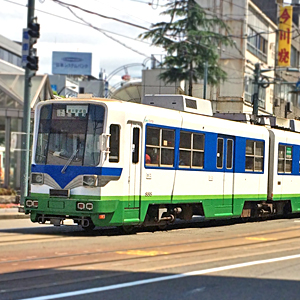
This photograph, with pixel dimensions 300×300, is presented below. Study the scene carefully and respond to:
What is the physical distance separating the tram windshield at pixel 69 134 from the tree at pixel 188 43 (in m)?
34.3

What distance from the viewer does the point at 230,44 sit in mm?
52000

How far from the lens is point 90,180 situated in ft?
46.8

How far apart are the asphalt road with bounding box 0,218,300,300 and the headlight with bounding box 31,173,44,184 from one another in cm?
111

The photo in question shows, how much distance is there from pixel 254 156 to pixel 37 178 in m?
7.15

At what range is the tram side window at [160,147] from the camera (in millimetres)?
15305

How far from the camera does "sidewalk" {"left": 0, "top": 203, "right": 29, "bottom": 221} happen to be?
Result: 2022cm

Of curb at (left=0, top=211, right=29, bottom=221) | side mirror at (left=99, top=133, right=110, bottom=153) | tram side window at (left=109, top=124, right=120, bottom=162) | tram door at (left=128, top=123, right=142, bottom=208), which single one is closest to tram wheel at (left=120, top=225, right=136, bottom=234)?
tram door at (left=128, top=123, right=142, bottom=208)

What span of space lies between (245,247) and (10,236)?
476 centimetres

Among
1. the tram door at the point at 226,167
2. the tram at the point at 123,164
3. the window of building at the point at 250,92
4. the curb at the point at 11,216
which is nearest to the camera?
the tram at the point at 123,164

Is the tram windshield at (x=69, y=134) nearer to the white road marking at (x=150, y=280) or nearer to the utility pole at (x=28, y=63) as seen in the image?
the white road marking at (x=150, y=280)

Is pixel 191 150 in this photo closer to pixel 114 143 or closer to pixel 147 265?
pixel 114 143

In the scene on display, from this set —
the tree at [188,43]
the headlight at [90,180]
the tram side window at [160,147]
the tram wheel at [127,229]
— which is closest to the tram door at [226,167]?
the tram side window at [160,147]

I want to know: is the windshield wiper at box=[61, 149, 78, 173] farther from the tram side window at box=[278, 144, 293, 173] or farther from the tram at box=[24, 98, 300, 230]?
the tram side window at box=[278, 144, 293, 173]

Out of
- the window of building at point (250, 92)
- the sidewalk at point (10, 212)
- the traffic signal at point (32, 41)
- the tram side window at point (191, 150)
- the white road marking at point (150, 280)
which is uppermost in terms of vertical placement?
the window of building at point (250, 92)
